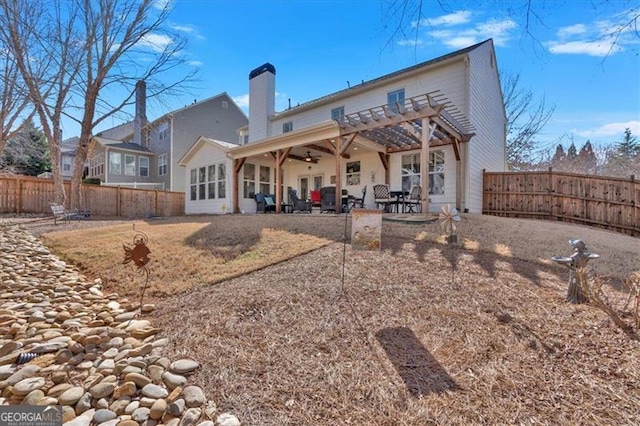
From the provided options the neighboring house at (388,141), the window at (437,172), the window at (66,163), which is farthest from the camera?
the window at (66,163)

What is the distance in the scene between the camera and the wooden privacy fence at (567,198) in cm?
962

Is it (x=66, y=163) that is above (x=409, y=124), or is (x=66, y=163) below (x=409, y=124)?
above

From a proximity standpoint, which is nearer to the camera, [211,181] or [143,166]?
[211,181]

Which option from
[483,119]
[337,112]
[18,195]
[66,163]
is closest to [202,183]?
[18,195]

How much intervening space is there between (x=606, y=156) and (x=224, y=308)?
35.6 meters

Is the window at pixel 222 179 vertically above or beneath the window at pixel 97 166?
beneath

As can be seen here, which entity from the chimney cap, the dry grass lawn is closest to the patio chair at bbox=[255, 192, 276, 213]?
the chimney cap

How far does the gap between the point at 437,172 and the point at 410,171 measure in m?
1.06

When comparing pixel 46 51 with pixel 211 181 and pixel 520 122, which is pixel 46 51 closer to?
pixel 211 181

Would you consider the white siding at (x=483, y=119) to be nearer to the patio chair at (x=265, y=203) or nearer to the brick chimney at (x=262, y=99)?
the patio chair at (x=265, y=203)

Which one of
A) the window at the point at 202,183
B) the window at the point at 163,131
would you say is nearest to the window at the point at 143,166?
the window at the point at 163,131

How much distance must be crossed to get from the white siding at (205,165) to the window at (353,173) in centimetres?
532
